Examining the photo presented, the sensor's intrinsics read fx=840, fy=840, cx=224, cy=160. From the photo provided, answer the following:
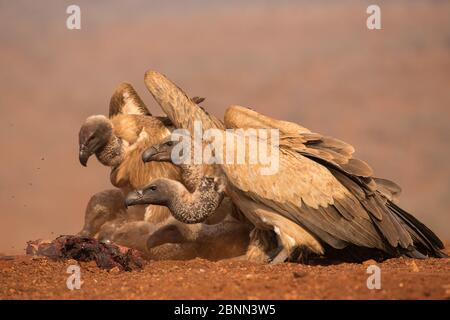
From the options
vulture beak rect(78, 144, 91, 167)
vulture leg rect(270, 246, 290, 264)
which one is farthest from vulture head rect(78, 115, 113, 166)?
vulture leg rect(270, 246, 290, 264)

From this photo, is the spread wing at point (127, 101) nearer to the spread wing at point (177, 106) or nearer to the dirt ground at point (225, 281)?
the spread wing at point (177, 106)

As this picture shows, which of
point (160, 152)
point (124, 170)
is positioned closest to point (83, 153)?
point (124, 170)

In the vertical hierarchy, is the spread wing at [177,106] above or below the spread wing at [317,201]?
above

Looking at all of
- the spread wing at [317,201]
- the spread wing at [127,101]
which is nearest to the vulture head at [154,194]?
the spread wing at [317,201]

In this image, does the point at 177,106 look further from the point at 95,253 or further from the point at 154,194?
the point at 95,253

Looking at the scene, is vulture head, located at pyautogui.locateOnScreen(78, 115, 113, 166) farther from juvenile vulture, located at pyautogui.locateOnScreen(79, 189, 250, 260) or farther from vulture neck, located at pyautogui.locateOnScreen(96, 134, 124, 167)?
juvenile vulture, located at pyautogui.locateOnScreen(79, 189, 250, 260)
